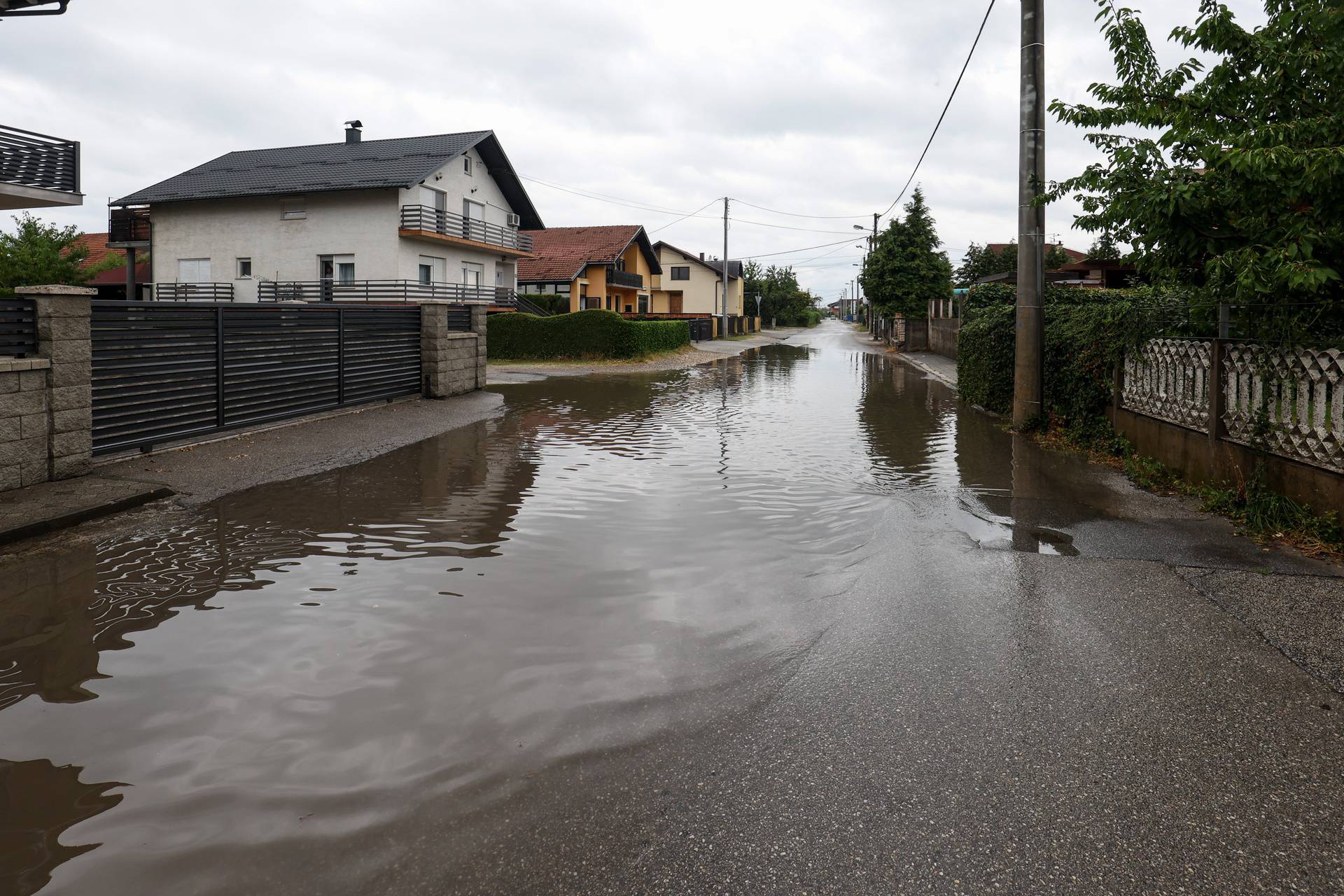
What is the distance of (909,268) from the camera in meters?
46.5

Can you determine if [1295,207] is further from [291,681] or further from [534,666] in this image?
[291,681]

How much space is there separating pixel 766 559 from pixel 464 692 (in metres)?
2.74

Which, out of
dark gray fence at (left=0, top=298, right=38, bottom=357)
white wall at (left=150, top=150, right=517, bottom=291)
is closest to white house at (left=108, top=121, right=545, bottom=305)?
white wall at (left=150, top=150, right=517, bottom=291)

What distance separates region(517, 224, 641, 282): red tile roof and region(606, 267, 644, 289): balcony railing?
1.03 meters

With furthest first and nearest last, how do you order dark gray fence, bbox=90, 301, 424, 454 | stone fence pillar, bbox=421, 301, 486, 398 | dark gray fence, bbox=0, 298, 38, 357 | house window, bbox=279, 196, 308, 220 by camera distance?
1. house window, bbox=279, 196, 308, 220
2. stone fence pillar, bbox=421, 301, 486, 398
3. dark gray fence, bbox=90, 301, 424, 454
4. dark gray fence, bbox=0, 298, 38, 357

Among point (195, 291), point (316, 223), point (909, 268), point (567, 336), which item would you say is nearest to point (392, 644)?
point (567, 336)

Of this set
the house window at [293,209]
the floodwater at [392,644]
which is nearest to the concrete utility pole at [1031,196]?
the floodwater at [392,644]

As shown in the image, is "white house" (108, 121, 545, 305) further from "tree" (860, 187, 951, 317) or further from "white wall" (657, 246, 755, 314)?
"white wall" (657, 246, 755, 314)

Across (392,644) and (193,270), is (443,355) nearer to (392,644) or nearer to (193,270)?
(392,644)

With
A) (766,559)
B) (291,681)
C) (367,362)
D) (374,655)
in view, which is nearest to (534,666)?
(374,655)

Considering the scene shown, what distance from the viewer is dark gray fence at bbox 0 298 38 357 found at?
7.75m

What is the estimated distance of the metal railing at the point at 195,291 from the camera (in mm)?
37188

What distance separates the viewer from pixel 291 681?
4.13 metres

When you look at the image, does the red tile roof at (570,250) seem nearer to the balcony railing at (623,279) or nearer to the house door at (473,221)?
the balcony railing at (623,279)
